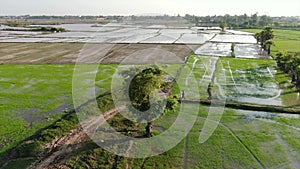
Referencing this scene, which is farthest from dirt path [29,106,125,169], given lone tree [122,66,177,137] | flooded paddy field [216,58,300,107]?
flooded paddy field [216,58,300,107]

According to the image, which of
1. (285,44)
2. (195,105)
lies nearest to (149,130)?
(195,105)

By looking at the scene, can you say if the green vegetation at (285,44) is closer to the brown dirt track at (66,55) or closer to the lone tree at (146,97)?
the brown dirt track at (66,55)

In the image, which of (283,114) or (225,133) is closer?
(225,133)

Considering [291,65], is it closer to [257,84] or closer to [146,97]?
[257,84]

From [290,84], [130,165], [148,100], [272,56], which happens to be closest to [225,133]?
[148,100]

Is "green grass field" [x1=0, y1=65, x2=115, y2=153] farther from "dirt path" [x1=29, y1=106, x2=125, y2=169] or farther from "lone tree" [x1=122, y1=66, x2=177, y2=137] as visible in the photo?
"lone tree" [x1=122, y1=66, x2=177, y2=137]

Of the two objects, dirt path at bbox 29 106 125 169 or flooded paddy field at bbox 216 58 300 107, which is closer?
dirt path at bbox 29 106 125 169

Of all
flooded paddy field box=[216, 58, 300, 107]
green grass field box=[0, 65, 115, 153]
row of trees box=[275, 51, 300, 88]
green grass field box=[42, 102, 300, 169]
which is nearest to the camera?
green grass field box=[42, 102, 300, 169]

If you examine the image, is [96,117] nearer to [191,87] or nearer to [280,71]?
[191,87]
